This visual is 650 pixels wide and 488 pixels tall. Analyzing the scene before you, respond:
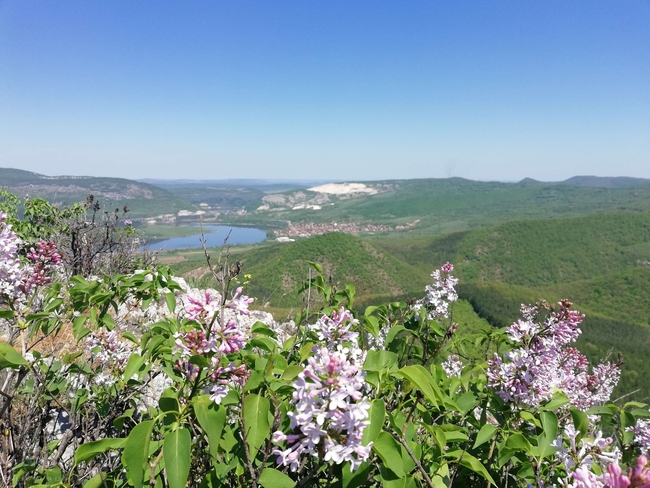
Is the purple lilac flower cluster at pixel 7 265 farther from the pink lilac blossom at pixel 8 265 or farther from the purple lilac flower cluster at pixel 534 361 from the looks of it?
the purple lilac flower cluster at pixel 534 361

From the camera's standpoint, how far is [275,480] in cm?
160

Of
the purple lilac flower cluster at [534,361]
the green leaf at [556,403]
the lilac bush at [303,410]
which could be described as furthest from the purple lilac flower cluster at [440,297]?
the green leaf at [556,403]

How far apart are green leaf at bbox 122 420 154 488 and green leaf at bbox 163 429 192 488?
81 millimetres

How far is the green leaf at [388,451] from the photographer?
4.95ft

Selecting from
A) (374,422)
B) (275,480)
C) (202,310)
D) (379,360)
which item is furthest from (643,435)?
(202,310)

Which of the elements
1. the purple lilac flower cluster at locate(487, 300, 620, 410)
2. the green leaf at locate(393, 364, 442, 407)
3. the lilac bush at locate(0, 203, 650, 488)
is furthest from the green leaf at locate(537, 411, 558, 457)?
the green leaf at locate(393, 364, 442, 407)

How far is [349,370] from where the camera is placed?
1.59m

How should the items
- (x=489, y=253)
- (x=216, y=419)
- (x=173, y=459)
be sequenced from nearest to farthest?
(x=173, y=459)
(x=216, y=419)
(x=489, y=253)

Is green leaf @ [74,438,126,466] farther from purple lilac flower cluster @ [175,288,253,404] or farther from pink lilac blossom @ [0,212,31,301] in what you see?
pink lilac blossom @ [0,212,31,301]

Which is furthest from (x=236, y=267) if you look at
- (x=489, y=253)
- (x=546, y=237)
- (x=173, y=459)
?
(x=546, y=237)

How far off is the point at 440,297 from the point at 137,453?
3.88 meters

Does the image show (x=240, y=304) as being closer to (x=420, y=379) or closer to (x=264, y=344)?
(x=264, y=344)

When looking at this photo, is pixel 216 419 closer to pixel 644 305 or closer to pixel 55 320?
pixel 55 320

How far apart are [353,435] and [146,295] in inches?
102
